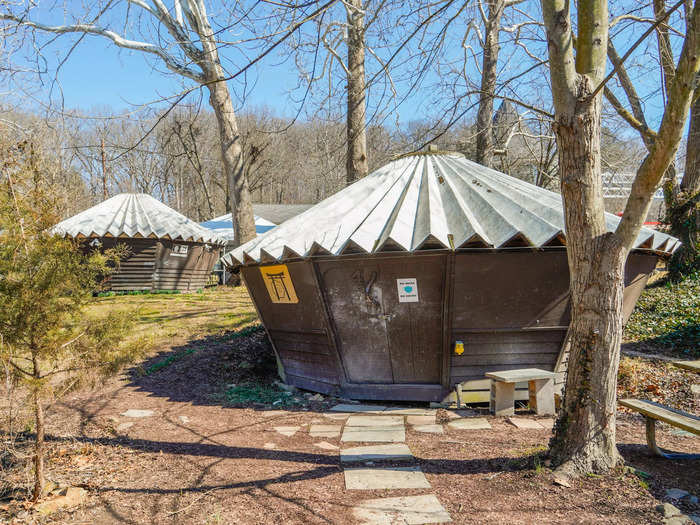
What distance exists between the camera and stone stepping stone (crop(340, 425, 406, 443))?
452cm

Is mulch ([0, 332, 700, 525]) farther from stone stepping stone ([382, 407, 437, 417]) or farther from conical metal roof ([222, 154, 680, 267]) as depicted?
conical metal roof ([222, 154, 680, 267])

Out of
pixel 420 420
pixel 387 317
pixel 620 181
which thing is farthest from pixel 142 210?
pixel 620 181

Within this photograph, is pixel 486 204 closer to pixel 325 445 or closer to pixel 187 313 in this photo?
pixel 325 445

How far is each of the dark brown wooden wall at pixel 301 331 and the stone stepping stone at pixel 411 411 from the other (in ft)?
3.06

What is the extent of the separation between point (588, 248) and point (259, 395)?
4738 millimetres

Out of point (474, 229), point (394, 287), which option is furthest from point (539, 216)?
point (394, 287)

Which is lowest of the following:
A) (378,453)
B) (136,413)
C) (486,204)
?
(136,413)

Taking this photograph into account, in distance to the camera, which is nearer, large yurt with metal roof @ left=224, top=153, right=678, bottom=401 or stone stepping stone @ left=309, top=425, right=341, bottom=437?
stone stepping stone @ left=309, top=425, right=341, bottom=437

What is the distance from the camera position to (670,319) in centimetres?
896

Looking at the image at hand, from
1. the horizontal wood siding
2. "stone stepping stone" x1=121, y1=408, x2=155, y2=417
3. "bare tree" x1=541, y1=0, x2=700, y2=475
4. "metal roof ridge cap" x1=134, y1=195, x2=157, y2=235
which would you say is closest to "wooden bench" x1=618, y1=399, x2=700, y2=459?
"bare tree" x1=541, y1=0, x2=700, y2=475

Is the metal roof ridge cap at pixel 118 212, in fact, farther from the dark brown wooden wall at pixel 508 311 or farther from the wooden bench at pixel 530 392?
the wooden bench at pixel 530 392

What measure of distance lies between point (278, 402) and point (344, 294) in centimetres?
174

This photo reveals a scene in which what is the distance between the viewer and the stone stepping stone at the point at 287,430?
4.77 meters

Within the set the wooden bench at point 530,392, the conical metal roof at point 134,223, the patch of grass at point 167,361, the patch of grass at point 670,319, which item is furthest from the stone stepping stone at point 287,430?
the conical metal roof at point 134,223
